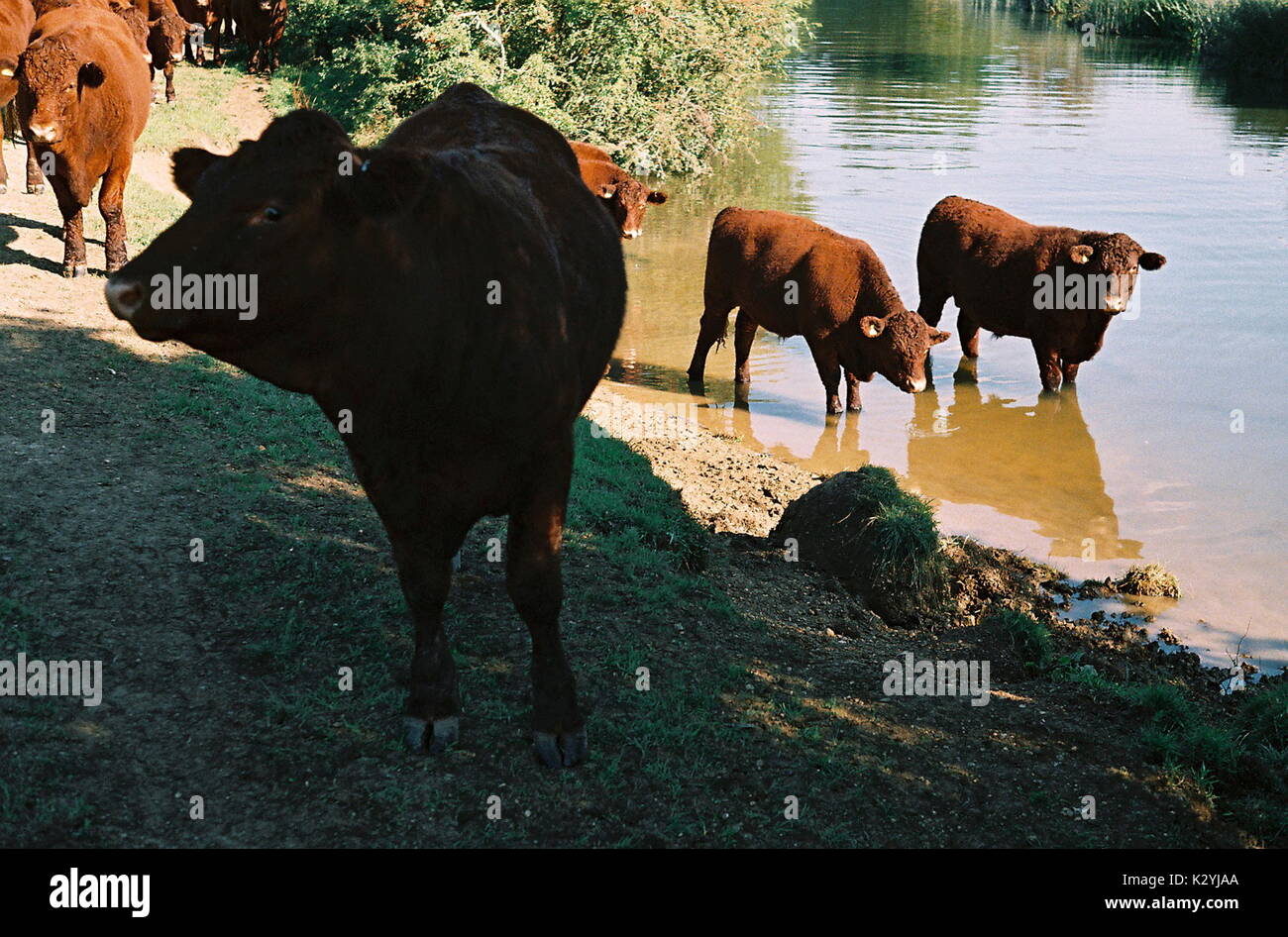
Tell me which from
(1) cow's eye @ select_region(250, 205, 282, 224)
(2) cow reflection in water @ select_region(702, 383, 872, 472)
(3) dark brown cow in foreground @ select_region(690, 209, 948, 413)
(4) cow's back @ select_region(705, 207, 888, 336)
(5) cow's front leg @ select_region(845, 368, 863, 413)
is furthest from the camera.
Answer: (5) cow's front leg @ select_region(845, 368, 863, 413)

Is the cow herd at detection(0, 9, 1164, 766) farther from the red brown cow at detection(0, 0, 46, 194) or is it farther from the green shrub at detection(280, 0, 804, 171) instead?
the green shrub at detection(280, 0, 804, 171)

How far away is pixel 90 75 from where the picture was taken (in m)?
10.3

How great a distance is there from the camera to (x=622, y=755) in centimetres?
487

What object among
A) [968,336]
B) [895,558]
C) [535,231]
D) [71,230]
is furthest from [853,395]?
[535,231]

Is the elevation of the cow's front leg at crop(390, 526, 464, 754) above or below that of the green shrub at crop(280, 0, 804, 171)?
below

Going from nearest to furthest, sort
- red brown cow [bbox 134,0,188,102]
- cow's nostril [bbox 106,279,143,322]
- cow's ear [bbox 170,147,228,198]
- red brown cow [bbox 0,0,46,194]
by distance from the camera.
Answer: cow's nostril [bbox 106,279,143,322] → cow's ear [bbox 170,147,228,198] → red brown cow [bbox 0,0,46,194] → red brown cow [bbox 134,0,188,102]

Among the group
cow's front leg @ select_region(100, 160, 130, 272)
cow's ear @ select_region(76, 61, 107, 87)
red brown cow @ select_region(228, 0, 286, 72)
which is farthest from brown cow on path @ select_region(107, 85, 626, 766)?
red brown cow @ select_region(228, 0, 286, 72)

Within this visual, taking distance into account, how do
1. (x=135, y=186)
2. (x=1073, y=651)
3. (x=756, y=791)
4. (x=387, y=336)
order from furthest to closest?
1. (x=135, y=186)
2. (x=1073, y=651)
3. (x=756, y=791)
4. (x=387, y=336)

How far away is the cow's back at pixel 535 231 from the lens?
13.5ft

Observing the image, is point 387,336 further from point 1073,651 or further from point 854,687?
point 1073,651

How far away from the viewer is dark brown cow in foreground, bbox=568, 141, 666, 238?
14.7m

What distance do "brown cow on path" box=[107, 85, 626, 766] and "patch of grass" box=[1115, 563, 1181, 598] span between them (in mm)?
5223

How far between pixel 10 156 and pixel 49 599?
12.1 meters

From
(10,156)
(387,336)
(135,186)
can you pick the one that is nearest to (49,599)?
(387,336)
